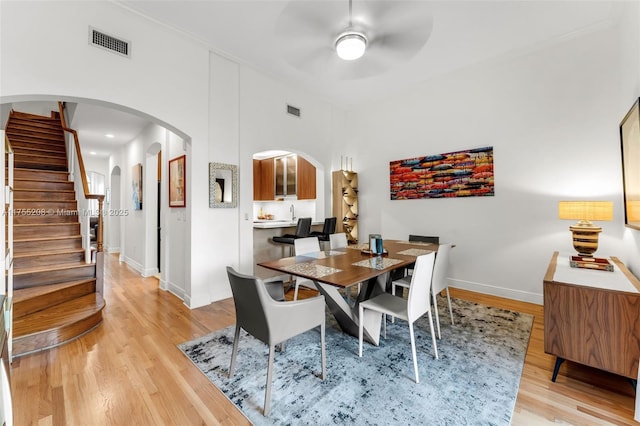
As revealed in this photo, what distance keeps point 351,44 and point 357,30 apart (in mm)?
138

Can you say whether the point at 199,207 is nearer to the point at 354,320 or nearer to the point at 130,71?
the point at 130,71

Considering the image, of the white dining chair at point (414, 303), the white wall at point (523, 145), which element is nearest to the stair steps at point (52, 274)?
the white dining chair at point (414, 303)

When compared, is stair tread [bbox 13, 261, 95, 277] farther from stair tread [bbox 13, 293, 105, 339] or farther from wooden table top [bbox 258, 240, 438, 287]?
wooden table top [bbox 258, 240, 438, 287]

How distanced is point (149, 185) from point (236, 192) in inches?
89.6

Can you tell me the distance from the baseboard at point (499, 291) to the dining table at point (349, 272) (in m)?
1.54

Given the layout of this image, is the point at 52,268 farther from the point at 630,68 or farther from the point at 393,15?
the point at 630,68

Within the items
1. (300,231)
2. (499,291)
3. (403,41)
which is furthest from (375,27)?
(499,291)

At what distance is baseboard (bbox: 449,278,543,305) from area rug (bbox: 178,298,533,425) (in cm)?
85

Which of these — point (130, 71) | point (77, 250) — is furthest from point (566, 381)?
point (77, 250)

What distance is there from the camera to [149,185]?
4.95 meters

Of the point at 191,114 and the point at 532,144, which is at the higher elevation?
the point at 191,114

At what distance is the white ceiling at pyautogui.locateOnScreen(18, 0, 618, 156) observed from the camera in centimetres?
228

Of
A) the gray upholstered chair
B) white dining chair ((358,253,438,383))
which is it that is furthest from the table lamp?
the gray upholstered chair

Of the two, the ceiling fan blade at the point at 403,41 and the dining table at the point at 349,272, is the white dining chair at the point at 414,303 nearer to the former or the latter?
the dining table at the point at 349,272
